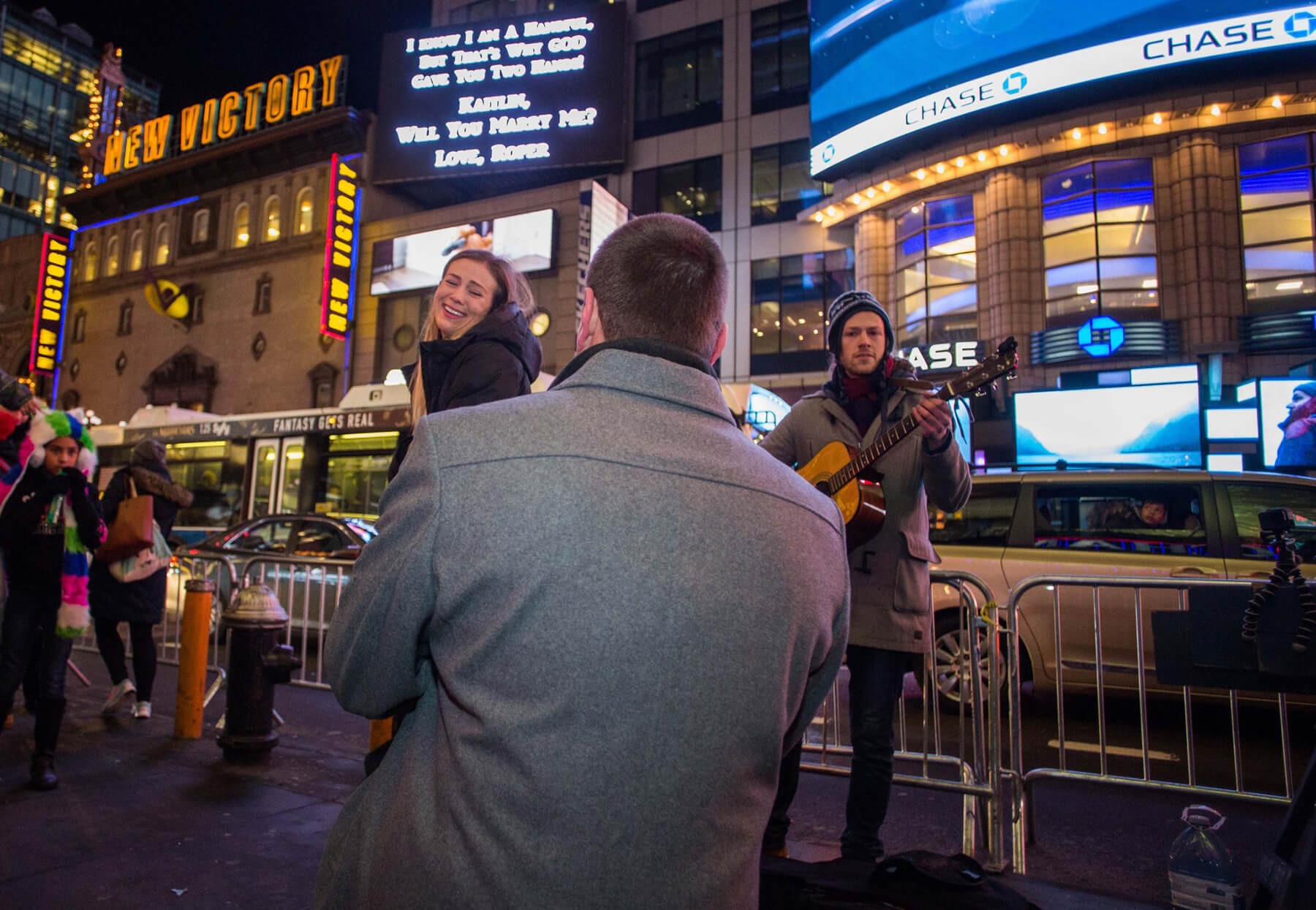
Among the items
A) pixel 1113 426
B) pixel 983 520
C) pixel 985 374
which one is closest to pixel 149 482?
pixel 985 374

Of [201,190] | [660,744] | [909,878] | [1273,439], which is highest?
[201,190]

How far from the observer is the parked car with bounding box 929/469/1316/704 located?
584 centimetres

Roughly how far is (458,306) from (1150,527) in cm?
573

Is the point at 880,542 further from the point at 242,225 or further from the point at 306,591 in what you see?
the point at 242,225

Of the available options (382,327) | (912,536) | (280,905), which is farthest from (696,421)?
(382,327)

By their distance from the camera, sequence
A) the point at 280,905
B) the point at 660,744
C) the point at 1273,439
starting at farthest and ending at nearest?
the point at 1273,439 < the point at 280,905 < the point at 660,744

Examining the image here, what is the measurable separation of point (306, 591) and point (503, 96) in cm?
2339

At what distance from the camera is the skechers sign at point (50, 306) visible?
32281 millimetres

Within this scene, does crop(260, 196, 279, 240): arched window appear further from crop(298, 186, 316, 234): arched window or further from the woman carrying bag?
the woman carrying bag

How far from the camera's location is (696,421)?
58.3 inches

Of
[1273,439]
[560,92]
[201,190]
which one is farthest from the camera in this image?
→ [201,190]

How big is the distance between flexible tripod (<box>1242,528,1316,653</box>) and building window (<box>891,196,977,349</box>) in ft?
56.9

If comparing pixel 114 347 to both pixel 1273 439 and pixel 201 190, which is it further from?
pixel 1273 439

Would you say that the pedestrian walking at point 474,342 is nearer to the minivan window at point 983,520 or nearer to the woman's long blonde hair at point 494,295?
the woman's long blonde hair at point 494,295
